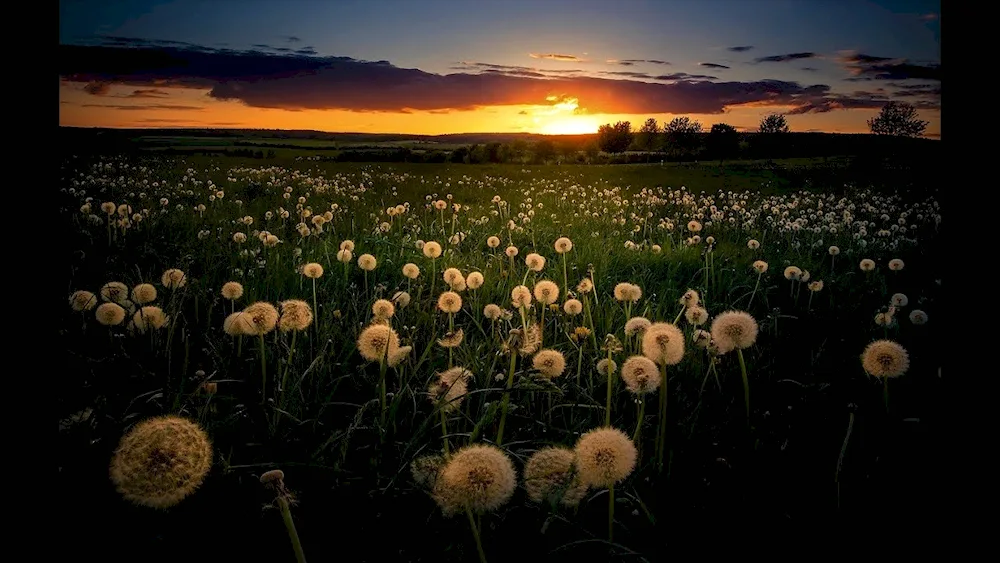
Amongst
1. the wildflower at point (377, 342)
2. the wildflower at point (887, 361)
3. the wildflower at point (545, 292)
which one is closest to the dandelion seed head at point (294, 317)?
the wildflower at point (377, 342)

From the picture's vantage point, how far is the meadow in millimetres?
1568

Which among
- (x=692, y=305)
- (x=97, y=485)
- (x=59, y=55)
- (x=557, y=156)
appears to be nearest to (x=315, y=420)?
(x=97, y=485)

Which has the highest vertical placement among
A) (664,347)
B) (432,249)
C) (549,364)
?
(432,249)

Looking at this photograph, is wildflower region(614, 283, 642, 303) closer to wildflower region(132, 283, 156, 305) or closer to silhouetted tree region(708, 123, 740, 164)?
wildflower region(132, 283, 156, 305)

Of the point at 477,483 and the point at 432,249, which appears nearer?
the point at 477,483

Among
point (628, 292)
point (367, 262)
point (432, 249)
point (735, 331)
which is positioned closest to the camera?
point (735, 331)

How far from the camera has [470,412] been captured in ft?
8.34

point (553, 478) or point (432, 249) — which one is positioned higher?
point (432, 249)

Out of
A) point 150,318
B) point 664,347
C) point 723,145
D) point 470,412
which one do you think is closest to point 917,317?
point 664,347

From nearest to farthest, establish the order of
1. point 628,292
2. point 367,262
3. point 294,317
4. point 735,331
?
1. point 735,331
2. point 294,317
3. point 628,292
4. point 367,262

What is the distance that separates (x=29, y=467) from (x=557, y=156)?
72.8 feet

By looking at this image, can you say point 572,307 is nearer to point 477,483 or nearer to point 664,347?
point 664,347

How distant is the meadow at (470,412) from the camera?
1568mm

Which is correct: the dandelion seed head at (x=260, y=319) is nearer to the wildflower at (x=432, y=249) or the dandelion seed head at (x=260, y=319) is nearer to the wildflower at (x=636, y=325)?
the wildflower at (x=636, y=325)
